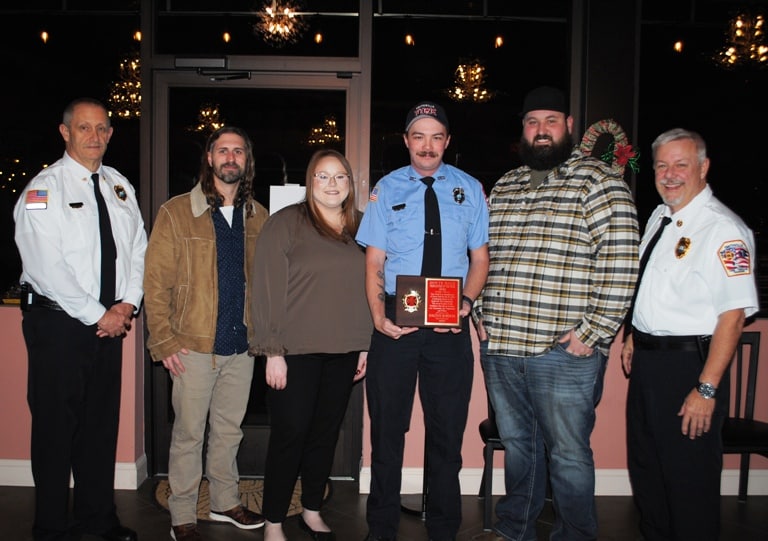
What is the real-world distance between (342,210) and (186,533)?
167 centimetres

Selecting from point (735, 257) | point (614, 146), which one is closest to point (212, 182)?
point (614, 146)

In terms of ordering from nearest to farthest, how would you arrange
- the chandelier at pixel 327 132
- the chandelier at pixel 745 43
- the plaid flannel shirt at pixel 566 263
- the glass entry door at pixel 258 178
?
the plaid flannel shirt at pixel 566 263, the glass entry door at pixel 258 178, the chandelier at pixel 327 132, the chandelier at pixel 745 43

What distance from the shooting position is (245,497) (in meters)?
3.37

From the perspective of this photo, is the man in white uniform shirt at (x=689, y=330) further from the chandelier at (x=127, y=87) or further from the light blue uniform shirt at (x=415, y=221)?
the chandelier at (x=127, y=87)

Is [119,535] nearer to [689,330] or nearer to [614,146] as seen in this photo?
[689,330]

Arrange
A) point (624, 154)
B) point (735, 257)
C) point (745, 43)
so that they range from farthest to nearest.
→ 1. point (745, 43)
2. point (624, 154)
3. point (735, 257)

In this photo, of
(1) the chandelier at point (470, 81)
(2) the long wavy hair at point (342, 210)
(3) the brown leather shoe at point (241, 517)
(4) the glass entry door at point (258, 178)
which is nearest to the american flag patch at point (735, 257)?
(2) the long wavy hair at point (342, 210)

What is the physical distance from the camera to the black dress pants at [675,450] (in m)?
2.33

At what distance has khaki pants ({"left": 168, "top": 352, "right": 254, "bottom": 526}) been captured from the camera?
281 cm

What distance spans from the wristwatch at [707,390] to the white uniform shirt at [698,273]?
0.20 m

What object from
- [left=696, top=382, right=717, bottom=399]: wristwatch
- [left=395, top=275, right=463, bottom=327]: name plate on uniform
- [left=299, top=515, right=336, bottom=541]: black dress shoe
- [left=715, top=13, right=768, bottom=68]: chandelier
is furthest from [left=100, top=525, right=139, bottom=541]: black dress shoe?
[left=715, top=13, right=768, bottom=68]: chandelier

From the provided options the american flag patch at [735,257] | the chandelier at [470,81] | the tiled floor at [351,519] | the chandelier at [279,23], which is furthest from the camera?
the chandelier at [470,81]

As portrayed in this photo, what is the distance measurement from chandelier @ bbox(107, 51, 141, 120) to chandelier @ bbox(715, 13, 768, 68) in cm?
441

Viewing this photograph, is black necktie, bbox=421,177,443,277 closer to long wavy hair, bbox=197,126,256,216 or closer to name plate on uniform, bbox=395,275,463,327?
name plate on uniform, bbox=395,275,463,327
